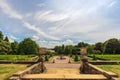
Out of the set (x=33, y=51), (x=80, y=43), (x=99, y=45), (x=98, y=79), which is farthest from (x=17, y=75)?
(x=80, y=43)

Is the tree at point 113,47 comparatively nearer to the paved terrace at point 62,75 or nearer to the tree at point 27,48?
the tree at point 27,48

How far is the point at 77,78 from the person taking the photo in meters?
7.97

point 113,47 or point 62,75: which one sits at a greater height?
point 113,47

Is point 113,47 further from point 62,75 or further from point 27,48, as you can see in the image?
point 62,75

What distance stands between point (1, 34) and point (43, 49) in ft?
140

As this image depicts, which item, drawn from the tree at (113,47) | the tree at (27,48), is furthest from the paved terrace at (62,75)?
the tree at (113,47)

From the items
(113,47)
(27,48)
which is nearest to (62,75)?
(27,48)

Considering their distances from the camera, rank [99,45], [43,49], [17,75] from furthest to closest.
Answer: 1. [99,45]
2. [43,49]
3. [17,75]

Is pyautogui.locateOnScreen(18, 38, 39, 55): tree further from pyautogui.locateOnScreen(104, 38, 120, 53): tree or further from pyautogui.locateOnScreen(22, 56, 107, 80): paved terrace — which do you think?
pyautogui.locateOnScreen(22, 56, 107, 80): paved terrace

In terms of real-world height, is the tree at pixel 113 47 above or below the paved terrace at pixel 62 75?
above

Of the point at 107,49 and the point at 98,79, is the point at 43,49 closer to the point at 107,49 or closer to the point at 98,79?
the point at 98,79

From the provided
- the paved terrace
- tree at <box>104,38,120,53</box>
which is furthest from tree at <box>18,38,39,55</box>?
the paved terrace

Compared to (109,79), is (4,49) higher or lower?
higher

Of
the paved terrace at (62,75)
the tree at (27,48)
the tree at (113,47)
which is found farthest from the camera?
the tree at (113,47)
